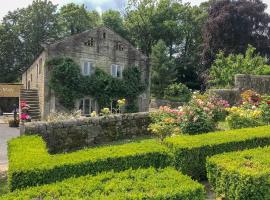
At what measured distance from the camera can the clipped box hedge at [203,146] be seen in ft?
28.9

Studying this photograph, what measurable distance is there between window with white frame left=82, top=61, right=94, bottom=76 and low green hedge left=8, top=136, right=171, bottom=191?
700 inches

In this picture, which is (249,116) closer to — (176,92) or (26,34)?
(176,92)

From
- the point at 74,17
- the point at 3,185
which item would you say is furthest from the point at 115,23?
the point at 3,185

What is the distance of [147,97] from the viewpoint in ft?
99.8

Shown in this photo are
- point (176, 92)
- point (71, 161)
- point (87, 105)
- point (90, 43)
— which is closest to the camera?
point (71, 161)

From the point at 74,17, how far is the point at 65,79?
31305mm

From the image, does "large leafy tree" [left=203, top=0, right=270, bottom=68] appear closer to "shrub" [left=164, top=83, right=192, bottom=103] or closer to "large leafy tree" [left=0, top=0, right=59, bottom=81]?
"shrub" [left=164, top=83, right=192, bottom=103]

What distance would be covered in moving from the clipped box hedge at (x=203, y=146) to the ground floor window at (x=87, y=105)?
17.8 metres

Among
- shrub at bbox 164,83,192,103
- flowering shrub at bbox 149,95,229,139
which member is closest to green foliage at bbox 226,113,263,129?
flowering shrub at bbox 149,95,229,139

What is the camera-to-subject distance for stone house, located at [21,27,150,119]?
1017 inches

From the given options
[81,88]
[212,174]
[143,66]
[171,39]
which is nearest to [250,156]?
[212,174]

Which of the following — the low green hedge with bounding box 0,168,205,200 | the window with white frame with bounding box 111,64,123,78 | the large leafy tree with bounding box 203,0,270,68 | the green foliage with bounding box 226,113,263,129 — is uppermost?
the large leafy tree with bounding box 203,0,270,68

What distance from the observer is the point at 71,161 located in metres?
7.92

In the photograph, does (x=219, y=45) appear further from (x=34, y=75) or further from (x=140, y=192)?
(x=140, y=192)
